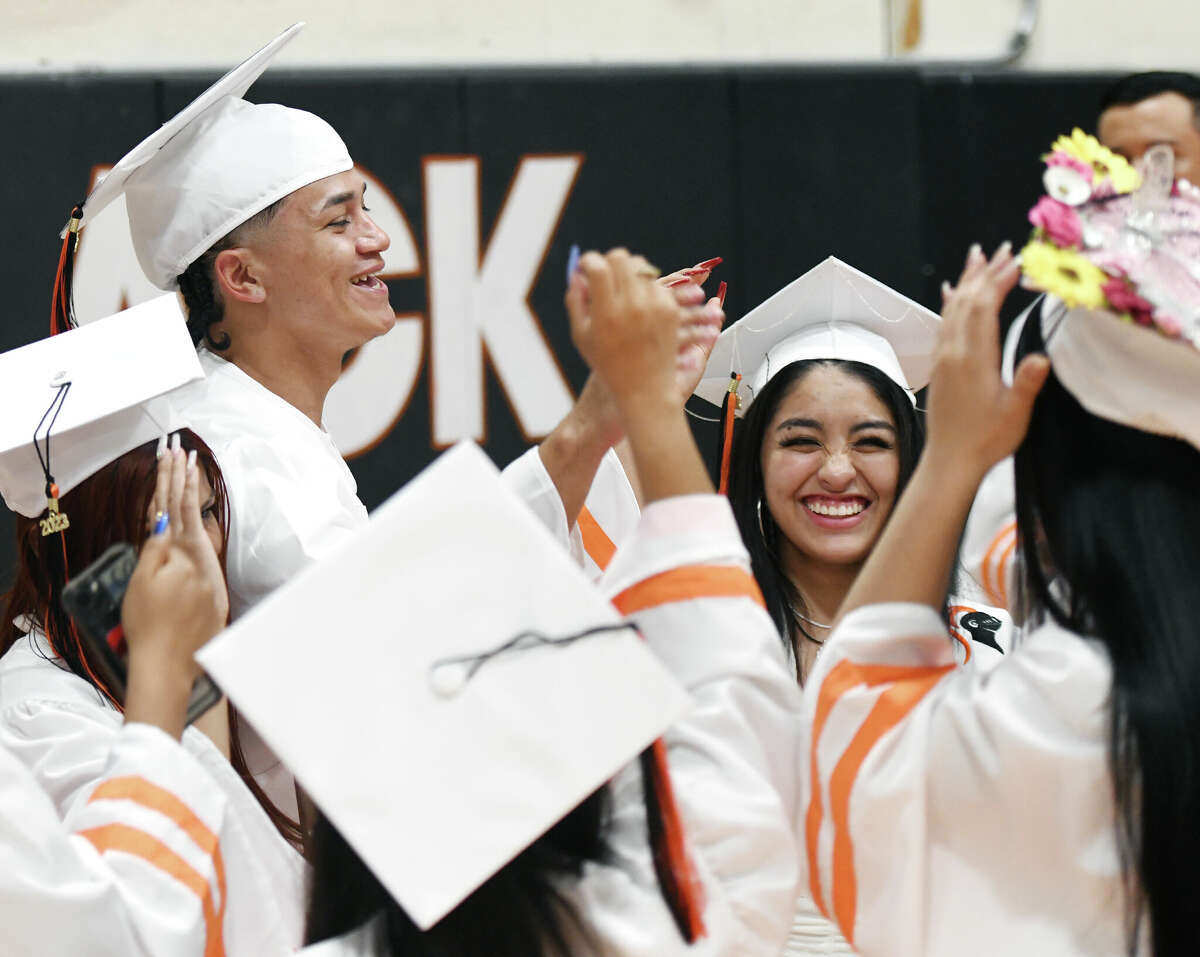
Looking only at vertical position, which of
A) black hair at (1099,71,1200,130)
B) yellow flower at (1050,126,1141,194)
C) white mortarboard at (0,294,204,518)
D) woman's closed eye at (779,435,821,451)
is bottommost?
woman's closed eye at (779,435,821,451)

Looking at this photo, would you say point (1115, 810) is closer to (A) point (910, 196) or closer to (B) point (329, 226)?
(B) point (329, 226)

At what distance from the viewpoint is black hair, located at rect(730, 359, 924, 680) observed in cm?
275

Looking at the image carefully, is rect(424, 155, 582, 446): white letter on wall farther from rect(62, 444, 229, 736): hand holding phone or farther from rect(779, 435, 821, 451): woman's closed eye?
rect(62, 444, 229, 736): hand holding phone

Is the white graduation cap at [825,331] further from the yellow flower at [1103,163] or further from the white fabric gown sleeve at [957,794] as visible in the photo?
the white fabric gown sleeve at [957,794]

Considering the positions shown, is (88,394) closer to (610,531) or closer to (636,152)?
(610,531)

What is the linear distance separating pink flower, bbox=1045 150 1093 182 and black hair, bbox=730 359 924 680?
1351 mm

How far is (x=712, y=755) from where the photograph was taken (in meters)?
1.40

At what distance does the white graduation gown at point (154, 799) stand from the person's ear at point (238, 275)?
76 centimetres

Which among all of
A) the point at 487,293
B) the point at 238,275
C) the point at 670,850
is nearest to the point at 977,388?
the point at 670,850

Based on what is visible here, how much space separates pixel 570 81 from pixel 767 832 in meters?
3.52

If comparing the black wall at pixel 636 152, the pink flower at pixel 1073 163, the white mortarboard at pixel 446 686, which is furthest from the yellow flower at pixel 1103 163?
the black wall at pixel 636 152

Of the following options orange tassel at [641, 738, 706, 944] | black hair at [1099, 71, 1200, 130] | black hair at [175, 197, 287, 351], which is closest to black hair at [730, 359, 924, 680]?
black hair at [1099, 71, 1200, 130]

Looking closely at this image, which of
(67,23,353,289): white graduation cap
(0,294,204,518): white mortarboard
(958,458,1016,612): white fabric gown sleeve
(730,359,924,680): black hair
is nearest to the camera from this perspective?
(958,458,1016,612): white fabric gown sleeve

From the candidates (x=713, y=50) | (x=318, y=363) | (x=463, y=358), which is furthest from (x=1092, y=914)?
(x=713, y=50)
